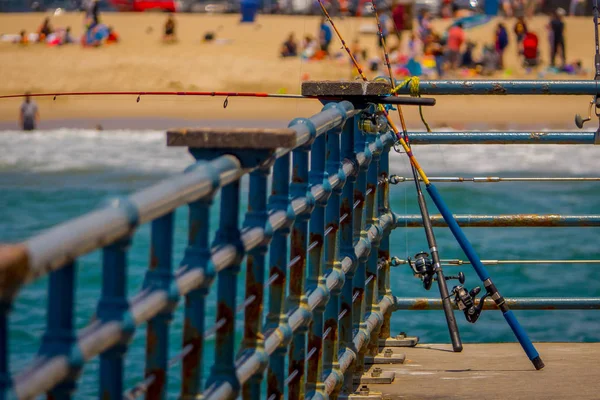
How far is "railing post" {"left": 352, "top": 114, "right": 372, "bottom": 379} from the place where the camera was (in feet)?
13.5

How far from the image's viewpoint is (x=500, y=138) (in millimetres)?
4977

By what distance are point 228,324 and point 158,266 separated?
0.48 metres

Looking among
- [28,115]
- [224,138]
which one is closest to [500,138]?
[224,138]

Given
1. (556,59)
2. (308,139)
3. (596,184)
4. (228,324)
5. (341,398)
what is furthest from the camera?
(556,59)

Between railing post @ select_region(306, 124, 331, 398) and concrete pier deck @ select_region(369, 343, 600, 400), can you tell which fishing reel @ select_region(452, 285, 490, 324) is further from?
railing post @ select_region(306, 124, 331, 398)

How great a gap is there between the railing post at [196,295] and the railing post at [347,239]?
1.56 metres

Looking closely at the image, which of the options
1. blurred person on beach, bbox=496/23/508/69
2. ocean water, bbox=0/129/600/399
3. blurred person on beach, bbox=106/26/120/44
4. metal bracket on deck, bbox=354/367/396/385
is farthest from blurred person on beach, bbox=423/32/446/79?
metal bracket on deck, bbox=354/367/396/385

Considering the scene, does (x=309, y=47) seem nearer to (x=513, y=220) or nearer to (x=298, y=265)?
(x=513, y=220)

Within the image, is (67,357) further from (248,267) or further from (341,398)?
(341,398)

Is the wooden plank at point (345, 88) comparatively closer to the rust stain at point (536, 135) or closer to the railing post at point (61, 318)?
the rust stain at point (536, 135)

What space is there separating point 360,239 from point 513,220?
1152 mm

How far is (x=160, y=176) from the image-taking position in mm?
23594

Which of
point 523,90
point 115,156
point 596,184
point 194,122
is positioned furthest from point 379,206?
point 194,122

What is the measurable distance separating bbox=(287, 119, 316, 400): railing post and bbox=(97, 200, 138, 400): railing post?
47.8 inches
